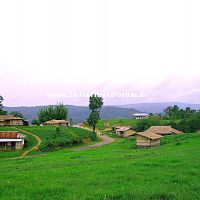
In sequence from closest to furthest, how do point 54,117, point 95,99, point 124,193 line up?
point 124,193
point 95,99
point 54,117

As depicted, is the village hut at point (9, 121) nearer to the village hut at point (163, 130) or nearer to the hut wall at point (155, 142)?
the village hut at point (163, 130)

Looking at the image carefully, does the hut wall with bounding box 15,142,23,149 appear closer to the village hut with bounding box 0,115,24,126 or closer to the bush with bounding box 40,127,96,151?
the bush with bounding box 40,127,96,151

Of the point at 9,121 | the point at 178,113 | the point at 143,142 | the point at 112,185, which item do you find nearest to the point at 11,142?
the point at 143,142

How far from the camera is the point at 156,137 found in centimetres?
7419

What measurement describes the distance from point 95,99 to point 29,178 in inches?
→ 3641

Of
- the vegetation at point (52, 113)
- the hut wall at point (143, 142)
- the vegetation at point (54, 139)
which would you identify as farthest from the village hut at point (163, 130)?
the vegetation at point (52, 113)

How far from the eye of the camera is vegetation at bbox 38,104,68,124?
136625mm

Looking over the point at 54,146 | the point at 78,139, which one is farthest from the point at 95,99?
the point at 54,146

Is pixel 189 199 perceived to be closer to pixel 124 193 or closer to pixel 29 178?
pixel 124 193

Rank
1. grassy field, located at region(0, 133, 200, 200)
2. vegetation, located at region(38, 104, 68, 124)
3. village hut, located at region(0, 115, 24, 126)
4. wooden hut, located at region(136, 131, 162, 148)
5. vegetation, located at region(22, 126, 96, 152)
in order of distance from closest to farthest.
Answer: grassy field, located at region(0, 133, 200, 200)
wooden hut, located at region(136, 131, 162, 148)
vegetation, located at region(22, 126, 96, 152)
village hut, located at region(0, 115, 24, 126)
vegetation, located at region(38, 104, 68, 124)

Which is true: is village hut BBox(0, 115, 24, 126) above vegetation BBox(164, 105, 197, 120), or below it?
below

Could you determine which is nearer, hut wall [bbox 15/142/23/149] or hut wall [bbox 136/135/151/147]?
hut wall [bbox 15/142/23/149]

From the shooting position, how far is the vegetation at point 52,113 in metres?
137

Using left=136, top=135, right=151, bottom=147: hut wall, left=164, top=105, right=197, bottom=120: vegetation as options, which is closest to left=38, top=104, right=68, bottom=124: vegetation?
left=164, top=105, right=197, bottom=120: vegetation
